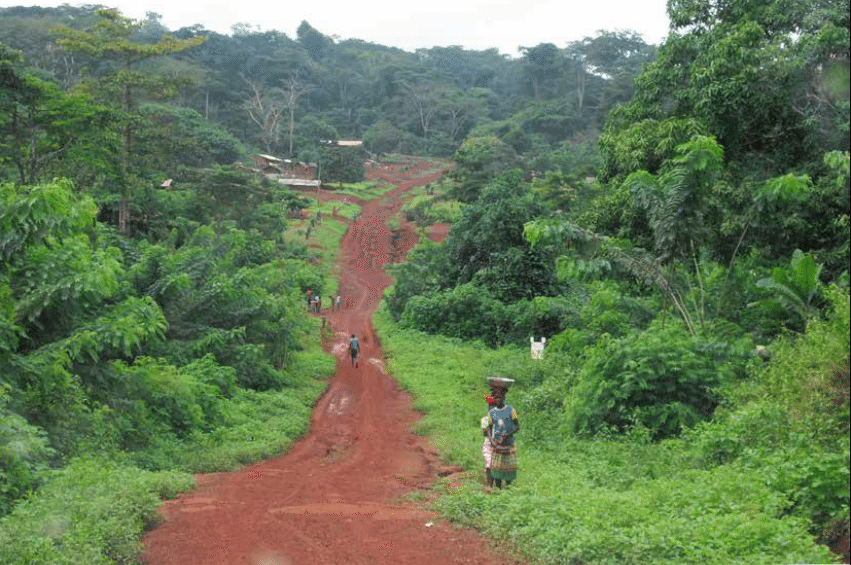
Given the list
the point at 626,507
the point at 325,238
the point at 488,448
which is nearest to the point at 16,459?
the point at 488,448

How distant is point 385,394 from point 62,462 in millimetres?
10807

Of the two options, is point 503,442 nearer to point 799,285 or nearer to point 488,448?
point 488,448

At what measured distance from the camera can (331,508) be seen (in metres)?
9.16

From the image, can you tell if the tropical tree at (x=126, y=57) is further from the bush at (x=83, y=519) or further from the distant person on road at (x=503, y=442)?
the distant person on road at (x=503, y=442)

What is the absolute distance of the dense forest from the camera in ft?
27.4

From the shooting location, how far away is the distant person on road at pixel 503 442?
948 centimetres

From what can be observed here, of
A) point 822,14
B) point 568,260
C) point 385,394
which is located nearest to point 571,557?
point 568,260

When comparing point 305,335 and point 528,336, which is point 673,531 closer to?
point 528,336

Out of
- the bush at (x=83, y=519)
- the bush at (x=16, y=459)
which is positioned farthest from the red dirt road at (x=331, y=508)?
the bush at (x=16, y=459)

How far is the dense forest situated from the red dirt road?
46cm

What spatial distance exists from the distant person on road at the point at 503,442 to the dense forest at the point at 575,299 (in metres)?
1.29

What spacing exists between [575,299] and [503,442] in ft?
46.1

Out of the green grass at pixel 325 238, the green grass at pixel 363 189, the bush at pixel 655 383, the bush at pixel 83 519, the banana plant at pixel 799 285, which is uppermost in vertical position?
the banana plant at pixel 799 285

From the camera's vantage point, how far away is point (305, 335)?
2730cm
